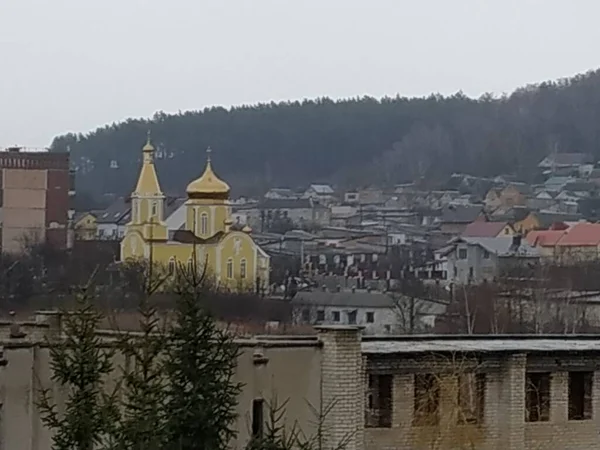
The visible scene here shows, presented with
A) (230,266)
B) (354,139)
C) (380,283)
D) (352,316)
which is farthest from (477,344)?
(354,139)

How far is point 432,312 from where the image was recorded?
6022cm

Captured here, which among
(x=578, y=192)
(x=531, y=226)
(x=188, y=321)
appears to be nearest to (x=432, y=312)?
(x=188, y=321)

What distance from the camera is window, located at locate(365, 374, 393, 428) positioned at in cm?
1842

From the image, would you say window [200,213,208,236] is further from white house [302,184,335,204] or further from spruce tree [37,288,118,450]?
white house [302,184,335,204]

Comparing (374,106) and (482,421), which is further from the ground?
(374,106)

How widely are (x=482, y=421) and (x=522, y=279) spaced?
46698 mm

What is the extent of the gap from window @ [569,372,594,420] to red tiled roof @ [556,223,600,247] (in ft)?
257

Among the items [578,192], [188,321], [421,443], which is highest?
[578,192]

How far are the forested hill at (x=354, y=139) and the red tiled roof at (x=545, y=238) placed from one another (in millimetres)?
67034

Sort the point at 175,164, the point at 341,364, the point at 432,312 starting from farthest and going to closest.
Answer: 1. the point at 175,164
2. the point at 432,312
3. the point at 341,364

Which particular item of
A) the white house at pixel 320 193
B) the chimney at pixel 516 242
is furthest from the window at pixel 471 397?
the white house at pixel 320 193

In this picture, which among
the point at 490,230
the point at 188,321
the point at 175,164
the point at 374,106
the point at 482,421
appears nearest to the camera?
the point at 188,321

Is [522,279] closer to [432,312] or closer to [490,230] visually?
[432,312]

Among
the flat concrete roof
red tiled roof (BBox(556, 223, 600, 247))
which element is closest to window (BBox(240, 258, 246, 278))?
red tiled roof (BBox(556, 223, 600, 247))
